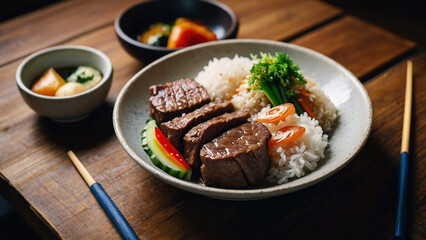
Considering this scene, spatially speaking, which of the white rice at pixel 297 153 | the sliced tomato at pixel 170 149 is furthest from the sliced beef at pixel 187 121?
the white rice at pixel 297 153

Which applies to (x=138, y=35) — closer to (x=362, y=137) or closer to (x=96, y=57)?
(x=96, y=57)

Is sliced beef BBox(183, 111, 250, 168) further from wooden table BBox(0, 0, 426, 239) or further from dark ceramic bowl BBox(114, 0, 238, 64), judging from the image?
dark ceramic bowl BBox(114, 0, 238, 64)

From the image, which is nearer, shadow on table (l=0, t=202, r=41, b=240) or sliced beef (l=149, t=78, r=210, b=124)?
sliced beef (l=149, t=78, r=210, b=124)

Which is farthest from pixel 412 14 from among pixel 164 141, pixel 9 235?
pixel 9 235

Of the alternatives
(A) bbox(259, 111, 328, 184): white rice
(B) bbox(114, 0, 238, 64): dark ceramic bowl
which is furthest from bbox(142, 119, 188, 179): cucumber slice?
(B) bbox(114, 0, 238, 64): dark ceramic bowl

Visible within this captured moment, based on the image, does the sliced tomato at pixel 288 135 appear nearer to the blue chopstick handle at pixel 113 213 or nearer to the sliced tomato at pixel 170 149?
the sliced tomato at pixel 170 149
